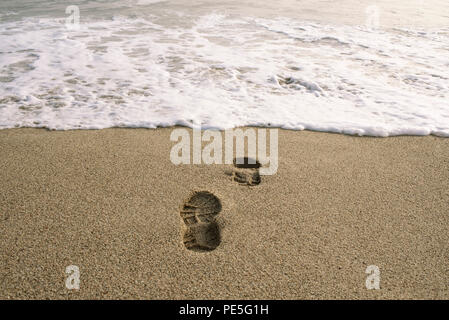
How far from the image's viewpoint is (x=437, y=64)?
4.54m

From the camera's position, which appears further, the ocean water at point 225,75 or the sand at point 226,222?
the ocean water at point 225,75

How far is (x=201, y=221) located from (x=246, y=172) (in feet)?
1.93

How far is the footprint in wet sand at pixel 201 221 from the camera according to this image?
181cm

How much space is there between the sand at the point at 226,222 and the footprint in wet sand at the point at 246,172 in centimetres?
7

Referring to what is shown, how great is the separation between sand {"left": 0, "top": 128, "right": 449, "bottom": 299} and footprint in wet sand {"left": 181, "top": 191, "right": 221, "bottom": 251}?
1.5 inches

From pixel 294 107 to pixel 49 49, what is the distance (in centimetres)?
400
